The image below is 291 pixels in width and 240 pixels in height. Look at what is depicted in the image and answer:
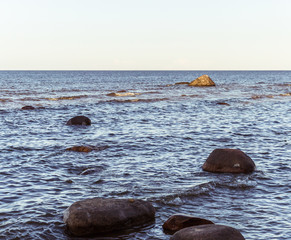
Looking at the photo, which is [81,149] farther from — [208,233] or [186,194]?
[208,233]

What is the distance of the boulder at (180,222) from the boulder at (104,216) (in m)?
0.64

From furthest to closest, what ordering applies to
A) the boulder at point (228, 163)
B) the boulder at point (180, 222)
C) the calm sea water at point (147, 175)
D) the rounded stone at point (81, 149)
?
the rounded stone at point (81, 149)
the boulder at point (228, 163)
the calm sea water at point (147, 175)
the boulder at point (180, 222)

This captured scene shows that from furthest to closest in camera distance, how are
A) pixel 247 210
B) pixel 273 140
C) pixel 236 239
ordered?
pixel 273 140 < pixel 247 210 < pixel 236 239

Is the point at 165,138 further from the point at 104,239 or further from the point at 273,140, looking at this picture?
the point at 104,239

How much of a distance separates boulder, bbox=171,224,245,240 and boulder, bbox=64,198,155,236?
1306 millimetres

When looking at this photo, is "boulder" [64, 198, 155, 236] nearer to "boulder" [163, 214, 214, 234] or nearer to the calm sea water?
the calm sea water

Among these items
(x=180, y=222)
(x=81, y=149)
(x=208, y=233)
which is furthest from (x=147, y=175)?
(x=208, y=233)

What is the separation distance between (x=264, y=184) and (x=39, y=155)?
9.03m

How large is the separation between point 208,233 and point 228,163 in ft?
20.8

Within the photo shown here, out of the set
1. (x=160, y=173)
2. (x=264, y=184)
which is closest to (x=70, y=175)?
(x=160, y=173)

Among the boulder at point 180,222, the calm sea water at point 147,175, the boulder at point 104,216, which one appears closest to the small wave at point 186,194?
the calm sea water at point 147,175

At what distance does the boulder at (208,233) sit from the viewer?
7.84 m

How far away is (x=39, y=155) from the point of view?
54.5 ft

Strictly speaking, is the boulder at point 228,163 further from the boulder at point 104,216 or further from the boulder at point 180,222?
the boulder at point 180,222
